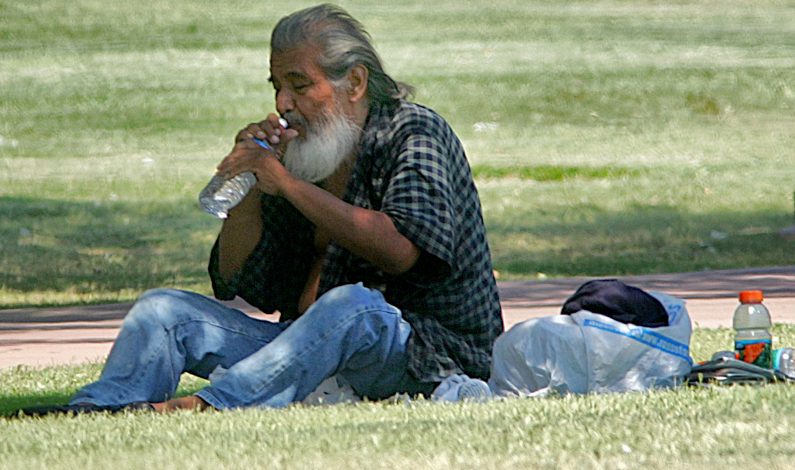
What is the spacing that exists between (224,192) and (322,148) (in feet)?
1.07

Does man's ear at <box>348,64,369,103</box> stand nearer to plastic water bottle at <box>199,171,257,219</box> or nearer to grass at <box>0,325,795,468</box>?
plastic water bottle at <box>199,171,257,219</box>

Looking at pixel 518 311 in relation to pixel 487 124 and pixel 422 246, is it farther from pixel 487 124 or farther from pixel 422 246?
pixel 487 124

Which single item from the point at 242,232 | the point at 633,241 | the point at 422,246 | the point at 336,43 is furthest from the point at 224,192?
the point at 633,241

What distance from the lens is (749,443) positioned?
14.8ft

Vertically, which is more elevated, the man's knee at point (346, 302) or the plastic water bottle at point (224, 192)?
the plastic water bottle at point (224, 192)

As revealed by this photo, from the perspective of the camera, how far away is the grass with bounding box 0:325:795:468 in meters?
4.40

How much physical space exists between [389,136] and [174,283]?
20.2 feet

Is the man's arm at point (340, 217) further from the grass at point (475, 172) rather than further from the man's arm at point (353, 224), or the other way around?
the grass at point (475, 172)

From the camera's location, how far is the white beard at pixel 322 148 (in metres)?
5.52

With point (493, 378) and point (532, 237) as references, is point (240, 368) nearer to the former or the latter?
point (493, 378)

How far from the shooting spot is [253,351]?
5.59 metres

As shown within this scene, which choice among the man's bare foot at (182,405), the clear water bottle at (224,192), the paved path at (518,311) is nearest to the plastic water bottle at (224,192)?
the clear water bottle at (224,192)

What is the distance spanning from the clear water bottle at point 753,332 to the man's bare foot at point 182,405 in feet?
5.61

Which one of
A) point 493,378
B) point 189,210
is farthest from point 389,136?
point 189,210
